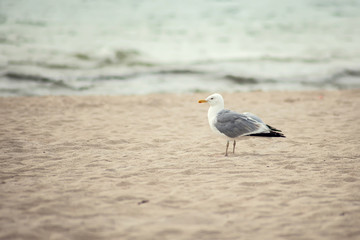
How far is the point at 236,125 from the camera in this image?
19.0 ft

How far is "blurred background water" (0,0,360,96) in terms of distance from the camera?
571 inches

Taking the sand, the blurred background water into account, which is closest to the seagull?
the sand

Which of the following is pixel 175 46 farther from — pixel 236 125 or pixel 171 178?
pixel 171 178

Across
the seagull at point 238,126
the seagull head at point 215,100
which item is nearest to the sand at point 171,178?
the seagull at point 238,126

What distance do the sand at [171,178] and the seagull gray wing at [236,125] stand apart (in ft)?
1.34

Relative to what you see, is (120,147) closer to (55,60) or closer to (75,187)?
(75,187)

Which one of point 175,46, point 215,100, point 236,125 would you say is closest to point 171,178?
point 236,125

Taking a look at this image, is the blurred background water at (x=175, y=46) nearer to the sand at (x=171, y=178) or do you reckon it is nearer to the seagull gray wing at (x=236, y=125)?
the sand at (x=171, y=178)

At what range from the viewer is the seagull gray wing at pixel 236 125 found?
571 cm

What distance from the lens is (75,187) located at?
4.57m

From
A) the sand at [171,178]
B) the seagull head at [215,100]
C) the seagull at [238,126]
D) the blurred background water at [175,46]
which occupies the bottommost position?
the sand at [171,178]

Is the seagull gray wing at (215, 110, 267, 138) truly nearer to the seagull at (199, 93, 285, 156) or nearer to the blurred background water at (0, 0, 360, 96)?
the seagull at (199, 93, 285, 156)

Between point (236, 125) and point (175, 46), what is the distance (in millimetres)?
15787

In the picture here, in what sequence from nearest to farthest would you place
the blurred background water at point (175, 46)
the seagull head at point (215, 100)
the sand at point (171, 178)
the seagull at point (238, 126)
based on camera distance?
1. the sand at point (171, 178)
2. the seagull at point (238, 126)
3. the seagull head at point (215, 100)
4. the blurred background water at point (175, 46)
